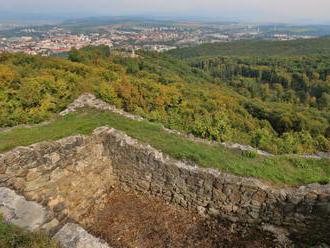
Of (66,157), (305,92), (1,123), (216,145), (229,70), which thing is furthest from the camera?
(229,70)

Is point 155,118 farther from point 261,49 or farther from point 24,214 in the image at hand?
point 261,49

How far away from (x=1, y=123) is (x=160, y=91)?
13.6 metres

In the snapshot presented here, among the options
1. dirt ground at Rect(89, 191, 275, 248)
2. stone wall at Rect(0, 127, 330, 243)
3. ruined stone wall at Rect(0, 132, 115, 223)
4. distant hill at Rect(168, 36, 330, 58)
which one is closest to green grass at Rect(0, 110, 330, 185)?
stone wall at Rect(0, 127, 330, 243)

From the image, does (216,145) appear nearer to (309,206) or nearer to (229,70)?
(309,206)

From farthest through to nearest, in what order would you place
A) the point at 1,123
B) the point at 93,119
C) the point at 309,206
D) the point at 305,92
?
the point at 305,92 < the point at 1,123 < the point at 93,119 < the point at 309,206

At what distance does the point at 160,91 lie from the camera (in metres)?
24.0

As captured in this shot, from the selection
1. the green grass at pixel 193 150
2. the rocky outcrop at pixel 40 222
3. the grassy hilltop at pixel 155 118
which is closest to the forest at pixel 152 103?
the grassy hilltop at pixel 155 118

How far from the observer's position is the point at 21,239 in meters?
4.80

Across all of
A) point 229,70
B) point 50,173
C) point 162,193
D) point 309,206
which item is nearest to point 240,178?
point 309,206

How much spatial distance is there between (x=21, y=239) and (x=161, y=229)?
3.99 metres

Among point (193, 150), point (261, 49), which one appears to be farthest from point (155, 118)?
point (261, 49)

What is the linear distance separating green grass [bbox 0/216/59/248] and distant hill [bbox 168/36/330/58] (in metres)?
119

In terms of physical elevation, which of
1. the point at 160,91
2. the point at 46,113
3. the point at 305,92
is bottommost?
the point at 305,92

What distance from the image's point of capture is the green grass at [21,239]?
4660 millimetres
